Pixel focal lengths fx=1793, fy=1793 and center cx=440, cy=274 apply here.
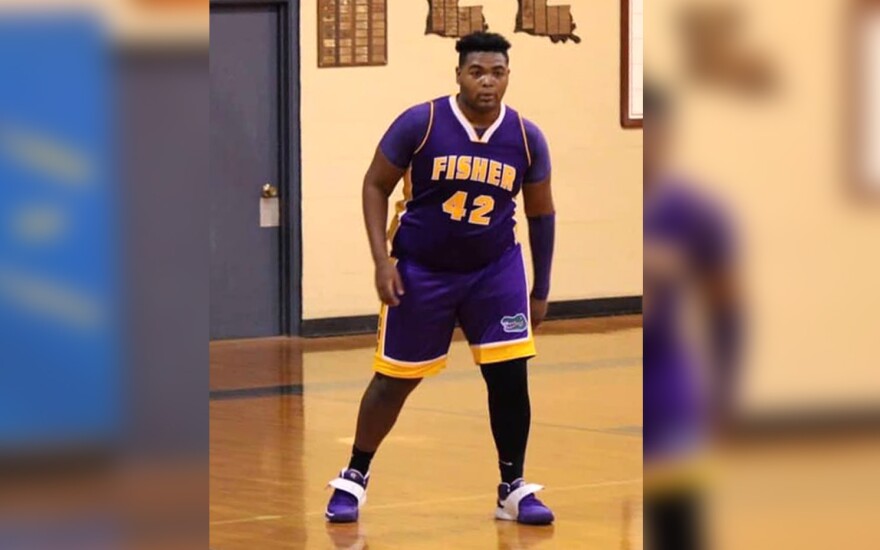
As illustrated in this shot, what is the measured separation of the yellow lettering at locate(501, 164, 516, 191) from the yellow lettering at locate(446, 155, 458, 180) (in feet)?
0.66

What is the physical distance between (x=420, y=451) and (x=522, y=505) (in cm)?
209

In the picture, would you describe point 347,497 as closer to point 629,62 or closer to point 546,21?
point 546,21

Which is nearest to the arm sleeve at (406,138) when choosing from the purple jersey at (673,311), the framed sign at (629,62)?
the purple jersey at (673,311)

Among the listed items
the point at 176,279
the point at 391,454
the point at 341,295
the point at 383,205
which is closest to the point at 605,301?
the point at 341,295

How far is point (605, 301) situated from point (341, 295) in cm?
272

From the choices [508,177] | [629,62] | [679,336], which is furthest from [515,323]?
[629,62]

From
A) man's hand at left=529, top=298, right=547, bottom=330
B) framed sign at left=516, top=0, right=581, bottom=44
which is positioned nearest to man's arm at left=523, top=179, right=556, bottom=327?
man's hand at left=529, top=298, right=547, bottom=330

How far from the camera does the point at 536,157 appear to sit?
7.21 meters

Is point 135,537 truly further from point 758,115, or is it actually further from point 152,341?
point 758,115

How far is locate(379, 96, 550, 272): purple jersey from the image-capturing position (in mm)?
7090

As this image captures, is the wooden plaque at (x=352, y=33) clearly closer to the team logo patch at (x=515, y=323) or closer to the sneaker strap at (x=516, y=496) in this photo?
the team logo patch at (x=515, y=323)

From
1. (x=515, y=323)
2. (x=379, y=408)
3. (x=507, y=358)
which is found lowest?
(x=379, y=408)

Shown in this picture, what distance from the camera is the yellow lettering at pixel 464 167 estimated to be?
279 inches

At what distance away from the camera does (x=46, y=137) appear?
1892 mm
